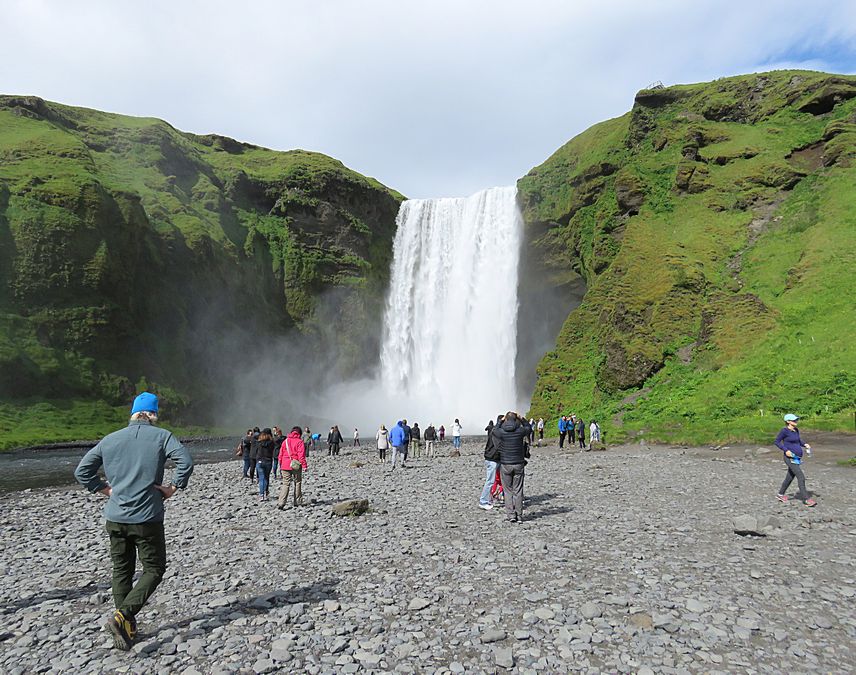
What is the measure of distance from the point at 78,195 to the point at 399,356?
1758 inches

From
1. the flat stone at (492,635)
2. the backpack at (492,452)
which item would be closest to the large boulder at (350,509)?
the backpack at (492,452)

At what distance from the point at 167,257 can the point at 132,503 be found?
76779mm

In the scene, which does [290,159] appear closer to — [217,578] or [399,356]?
[399,356]

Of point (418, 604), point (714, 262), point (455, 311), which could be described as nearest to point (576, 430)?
point (714, 262)

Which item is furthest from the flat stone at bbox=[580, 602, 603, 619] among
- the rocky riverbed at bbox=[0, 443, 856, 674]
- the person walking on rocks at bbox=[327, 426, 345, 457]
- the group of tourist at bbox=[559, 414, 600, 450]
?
the person walking on rocks at bbox=[327, 426, 345, 457]

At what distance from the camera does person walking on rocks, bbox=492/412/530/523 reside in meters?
12.2

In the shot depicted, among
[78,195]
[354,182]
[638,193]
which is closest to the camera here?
[638,193]

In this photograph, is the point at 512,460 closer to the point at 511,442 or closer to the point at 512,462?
the point at 512,462

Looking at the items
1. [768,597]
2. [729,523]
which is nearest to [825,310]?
[729,523]

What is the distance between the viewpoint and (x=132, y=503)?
586cm

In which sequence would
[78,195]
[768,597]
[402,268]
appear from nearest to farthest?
1. [768,597]
2. [78,195]
3. [402,268]

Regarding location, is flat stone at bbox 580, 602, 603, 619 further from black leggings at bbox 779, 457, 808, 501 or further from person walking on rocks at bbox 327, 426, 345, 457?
person walking on rocks at bbox 327, 426, 345, 457

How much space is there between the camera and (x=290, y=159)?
328 feet

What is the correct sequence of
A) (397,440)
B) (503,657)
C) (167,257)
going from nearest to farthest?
(503,657) → (397,440) → (167,257)
